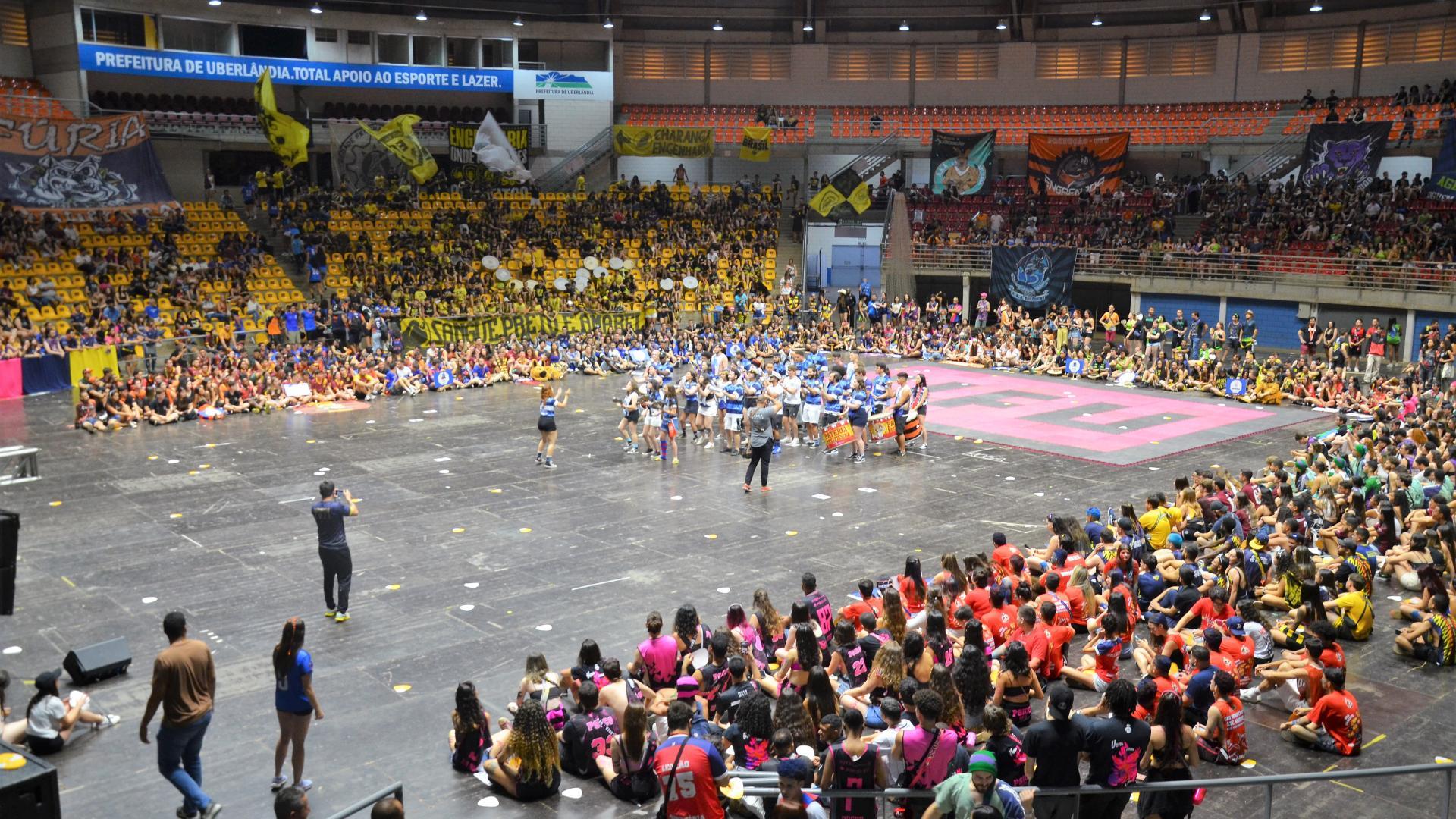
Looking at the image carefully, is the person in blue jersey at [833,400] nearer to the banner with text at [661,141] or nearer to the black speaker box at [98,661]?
the black speaker box at [98,661]

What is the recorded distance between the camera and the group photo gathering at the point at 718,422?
8.76 meters

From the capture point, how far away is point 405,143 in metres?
38.5

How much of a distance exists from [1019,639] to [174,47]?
131 feet

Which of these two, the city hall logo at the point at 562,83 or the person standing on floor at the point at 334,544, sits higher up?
the city hall logo at the point at 562,83

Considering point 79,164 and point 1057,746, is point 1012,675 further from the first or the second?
point 79,164

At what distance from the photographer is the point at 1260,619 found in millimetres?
12023

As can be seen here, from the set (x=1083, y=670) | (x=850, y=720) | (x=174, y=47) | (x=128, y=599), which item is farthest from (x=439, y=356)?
(x=850, y=720)

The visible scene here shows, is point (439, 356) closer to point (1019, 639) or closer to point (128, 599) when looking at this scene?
point (128, 599)

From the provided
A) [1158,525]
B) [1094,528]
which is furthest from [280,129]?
[1158,525]

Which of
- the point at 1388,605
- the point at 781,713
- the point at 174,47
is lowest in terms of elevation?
the point at 1388,605

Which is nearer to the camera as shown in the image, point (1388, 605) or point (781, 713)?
point (781, 713)

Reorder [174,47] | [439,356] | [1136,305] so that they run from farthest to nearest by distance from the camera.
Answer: [174,47] < [1136,305] < [439,356]

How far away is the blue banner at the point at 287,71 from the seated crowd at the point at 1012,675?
113 ft

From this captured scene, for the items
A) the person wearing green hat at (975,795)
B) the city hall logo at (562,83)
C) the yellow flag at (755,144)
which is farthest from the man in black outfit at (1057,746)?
the city hall logo at (562,83)
